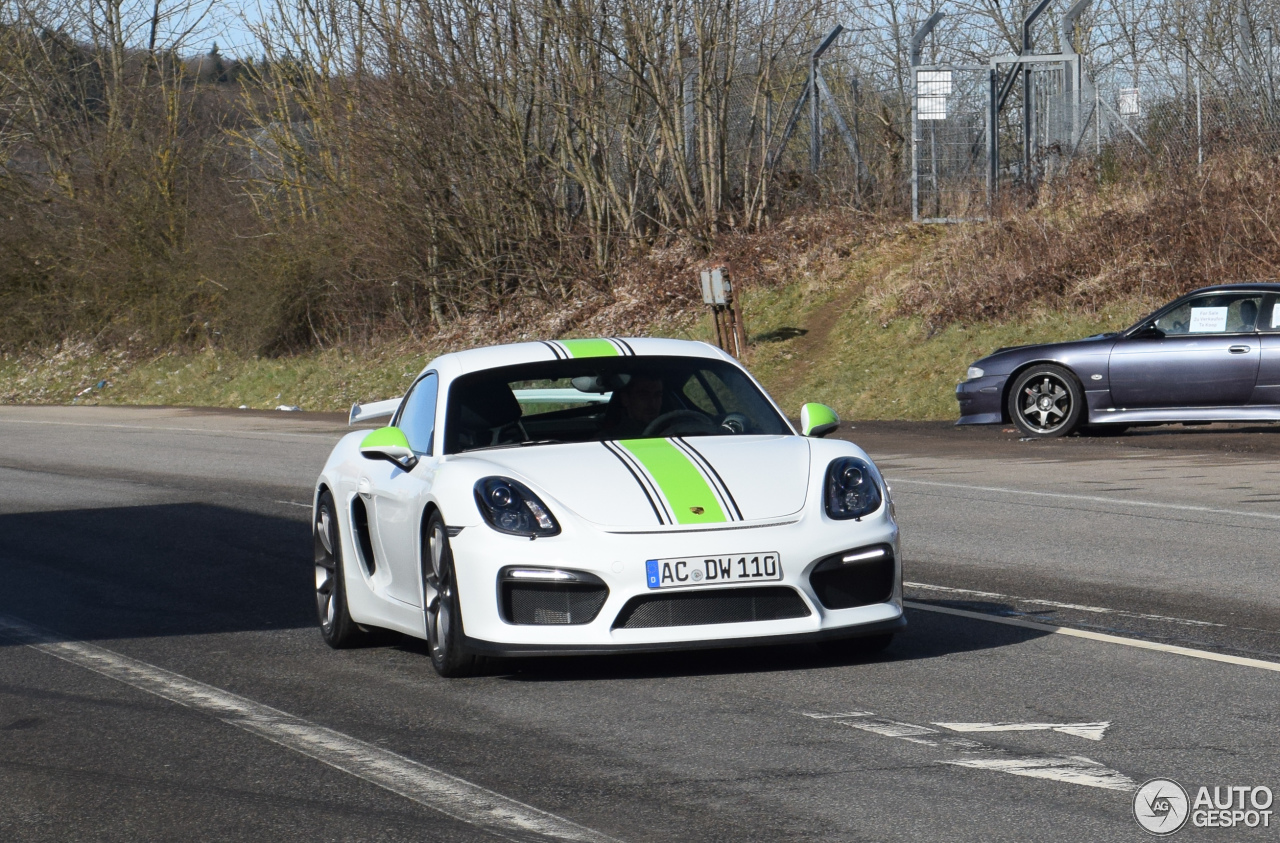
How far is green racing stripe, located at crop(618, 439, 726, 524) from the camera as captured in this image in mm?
6219

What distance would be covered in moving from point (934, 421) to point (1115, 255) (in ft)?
17.6

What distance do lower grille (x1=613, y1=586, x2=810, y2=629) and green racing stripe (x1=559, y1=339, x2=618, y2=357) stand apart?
5.53ft

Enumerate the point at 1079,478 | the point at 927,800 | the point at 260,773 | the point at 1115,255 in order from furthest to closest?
the point at 1115,255, the point at 1079,478, the point at 260,773, the point at 927,800

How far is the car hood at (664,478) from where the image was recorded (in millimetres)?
6242

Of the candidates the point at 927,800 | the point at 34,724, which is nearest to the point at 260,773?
the point at 34,724

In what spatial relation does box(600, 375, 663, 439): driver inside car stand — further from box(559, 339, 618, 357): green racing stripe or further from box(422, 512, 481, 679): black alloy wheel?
box(422, 512, 481, 679): black alloy wheel

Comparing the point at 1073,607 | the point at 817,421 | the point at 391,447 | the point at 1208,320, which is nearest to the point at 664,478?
the point at 817,421

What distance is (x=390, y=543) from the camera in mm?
7203

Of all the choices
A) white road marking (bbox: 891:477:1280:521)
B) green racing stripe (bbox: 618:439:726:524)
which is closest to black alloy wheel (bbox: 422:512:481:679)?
green racing stripe (bbox: 618:439:726:524)

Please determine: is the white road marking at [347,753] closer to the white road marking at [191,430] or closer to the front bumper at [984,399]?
the front bumper at [984,399]

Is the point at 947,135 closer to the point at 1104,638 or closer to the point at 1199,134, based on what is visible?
the point at 1199,134

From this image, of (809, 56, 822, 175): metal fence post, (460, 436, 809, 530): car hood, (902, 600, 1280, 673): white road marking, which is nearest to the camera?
(460, 436, 809, 530): car hood

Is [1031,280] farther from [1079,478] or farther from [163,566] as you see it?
[163,566]

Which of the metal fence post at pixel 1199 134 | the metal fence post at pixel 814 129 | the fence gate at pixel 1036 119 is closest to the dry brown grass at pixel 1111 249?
the metal fence post at pixel 1199 134
